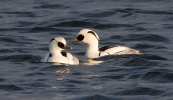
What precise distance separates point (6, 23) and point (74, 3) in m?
4.22

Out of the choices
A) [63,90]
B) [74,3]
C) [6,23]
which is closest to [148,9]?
[74,3]

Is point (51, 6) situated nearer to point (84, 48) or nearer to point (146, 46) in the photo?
point (84, 48)

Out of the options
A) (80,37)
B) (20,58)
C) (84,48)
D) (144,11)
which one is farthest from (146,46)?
(144,11)

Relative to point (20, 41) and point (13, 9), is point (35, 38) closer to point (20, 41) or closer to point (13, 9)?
point (20, 41)

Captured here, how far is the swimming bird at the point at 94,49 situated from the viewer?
2142cm

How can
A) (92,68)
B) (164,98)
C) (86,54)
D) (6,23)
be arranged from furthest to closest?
(6,23) → (86,54) → (92,68) → (164,98)

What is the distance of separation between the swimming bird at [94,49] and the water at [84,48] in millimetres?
159

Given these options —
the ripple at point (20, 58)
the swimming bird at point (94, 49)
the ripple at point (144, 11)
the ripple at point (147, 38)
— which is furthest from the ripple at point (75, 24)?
the ripple at point (20, 58)

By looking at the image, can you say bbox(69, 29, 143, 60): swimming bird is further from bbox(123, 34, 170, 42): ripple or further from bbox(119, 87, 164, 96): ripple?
bbox(119, 87, 164, 96): ripple

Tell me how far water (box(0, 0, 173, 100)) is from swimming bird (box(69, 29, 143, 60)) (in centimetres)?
16

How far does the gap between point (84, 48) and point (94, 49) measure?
164cm

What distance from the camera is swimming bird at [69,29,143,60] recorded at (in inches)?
843

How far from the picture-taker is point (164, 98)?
1641 centimetres

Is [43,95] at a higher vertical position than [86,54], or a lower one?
lower
